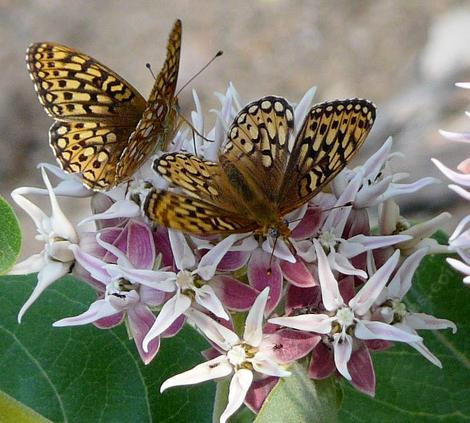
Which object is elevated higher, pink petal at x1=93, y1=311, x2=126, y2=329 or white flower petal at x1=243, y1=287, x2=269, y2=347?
white flower petal at x1=243, y1=287, x2=269, y2=347

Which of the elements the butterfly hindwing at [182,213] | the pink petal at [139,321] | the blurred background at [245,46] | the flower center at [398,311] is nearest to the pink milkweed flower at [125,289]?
the pink petal at [139,321]

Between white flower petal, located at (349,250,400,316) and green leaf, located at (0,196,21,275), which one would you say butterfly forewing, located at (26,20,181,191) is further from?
white flower petal, located at (349,250,400,316)

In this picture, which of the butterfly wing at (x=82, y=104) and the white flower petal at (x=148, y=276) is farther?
the butterfly wing at (x=82, y=104)

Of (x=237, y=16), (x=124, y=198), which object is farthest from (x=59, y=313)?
(x=237, y=16)

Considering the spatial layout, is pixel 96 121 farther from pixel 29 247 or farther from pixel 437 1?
pixel 437 1

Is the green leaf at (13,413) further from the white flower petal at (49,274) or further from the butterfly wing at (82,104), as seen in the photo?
the butterfly wing at (82,104)

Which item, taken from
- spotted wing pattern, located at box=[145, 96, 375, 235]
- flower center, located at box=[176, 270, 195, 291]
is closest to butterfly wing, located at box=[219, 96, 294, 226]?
spotted wing pattern, located at box=[145, 96, 375, 235]

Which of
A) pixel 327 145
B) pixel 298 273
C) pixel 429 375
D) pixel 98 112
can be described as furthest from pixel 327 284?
pixel 98 112

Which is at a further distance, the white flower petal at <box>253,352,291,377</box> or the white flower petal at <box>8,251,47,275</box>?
the white flower petal at <box>8,251,47,275</box>
